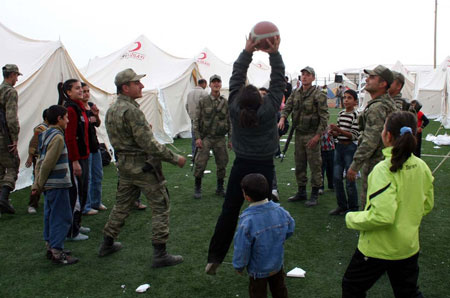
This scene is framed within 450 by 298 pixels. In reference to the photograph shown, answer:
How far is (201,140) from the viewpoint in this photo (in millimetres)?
7023

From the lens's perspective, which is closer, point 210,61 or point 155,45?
point 155,45

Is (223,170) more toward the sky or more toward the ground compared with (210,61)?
more toward the ground

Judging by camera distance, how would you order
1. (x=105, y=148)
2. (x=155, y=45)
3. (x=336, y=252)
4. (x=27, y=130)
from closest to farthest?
(x=336, y=252) → (x=27, y=130) → (x=105, y=148) → (x=155, y=45)

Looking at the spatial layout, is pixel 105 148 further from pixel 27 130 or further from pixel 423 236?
pixel 423 236

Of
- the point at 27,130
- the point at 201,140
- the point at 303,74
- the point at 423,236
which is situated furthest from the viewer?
the point at 27,130

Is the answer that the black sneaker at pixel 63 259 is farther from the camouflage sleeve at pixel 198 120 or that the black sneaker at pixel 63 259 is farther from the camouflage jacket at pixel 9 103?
the camouflage sleeve at pixel 198 120

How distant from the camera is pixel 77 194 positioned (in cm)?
498

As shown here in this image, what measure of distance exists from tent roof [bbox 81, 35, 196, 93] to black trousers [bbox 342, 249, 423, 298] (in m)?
12.4

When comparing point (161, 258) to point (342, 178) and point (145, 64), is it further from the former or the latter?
point (145, 64)

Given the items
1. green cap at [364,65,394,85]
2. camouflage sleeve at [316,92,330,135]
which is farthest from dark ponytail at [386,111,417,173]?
camouflage sleeve at [316,92,330,135]

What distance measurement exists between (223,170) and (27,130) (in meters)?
4.49

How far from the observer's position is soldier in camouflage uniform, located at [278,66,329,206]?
621cm

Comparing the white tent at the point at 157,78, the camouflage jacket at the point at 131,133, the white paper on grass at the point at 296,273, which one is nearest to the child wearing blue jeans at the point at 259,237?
the white paper on grass at the point at 296,273

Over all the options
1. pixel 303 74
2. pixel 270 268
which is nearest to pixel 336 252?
pixel 270 268
